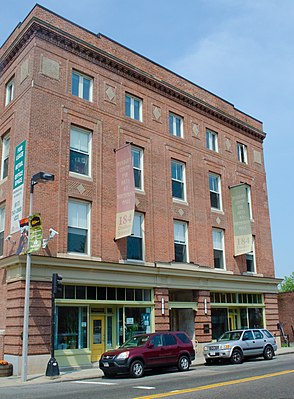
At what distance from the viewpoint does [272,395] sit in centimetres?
1123

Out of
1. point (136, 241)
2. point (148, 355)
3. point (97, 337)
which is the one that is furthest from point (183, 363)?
point (136, 241)

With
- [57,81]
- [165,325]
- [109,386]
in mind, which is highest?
[57,81]

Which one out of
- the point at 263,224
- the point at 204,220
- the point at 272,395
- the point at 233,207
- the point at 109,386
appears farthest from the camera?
the point at 263,224

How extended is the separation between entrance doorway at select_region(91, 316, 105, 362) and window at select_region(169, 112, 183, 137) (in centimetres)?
1232

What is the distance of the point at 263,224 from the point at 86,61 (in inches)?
701

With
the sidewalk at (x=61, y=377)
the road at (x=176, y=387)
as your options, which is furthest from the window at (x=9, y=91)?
the road at (x=176, y=387)

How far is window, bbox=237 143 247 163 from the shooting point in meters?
34.0

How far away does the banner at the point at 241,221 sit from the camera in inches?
1190

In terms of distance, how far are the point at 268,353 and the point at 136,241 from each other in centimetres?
862

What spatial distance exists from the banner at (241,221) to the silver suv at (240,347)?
770 centimetres

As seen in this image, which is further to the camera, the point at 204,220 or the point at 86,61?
the point at 204,220

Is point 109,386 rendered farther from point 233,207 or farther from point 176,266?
point 233,207

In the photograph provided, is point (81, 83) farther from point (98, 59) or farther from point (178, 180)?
point (178, 180)

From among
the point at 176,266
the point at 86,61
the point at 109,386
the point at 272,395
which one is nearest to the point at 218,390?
the point at 272,395
